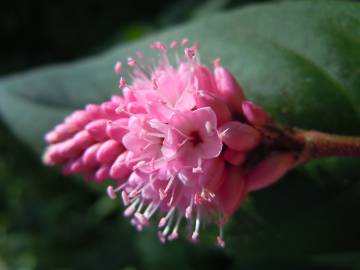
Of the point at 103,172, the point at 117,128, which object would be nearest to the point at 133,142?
the point at 117,128

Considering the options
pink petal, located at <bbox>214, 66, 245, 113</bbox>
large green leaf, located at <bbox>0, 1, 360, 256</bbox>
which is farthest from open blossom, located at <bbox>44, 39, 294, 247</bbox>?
large green leaf, located at <bbox>0, 1, 360, 256</bbox>

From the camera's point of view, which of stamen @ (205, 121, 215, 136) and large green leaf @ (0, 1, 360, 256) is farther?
large green leaf @ (0, 1, 360, 256)

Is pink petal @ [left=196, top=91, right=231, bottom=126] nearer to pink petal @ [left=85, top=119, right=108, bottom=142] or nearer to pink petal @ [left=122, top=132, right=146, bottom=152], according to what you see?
pink petal @ [left=122, top=132, right=146, bottom=152]

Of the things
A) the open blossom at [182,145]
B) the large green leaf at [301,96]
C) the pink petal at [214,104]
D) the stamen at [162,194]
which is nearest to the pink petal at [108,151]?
the open blossom at [182,145]

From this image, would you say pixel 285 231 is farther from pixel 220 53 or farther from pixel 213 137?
pixel 220 53

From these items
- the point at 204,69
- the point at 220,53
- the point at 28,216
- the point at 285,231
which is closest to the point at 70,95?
the point at 220,53

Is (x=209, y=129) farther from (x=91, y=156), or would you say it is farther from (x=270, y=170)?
(x=91, y=156)

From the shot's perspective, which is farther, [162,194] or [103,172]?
[103,172]
